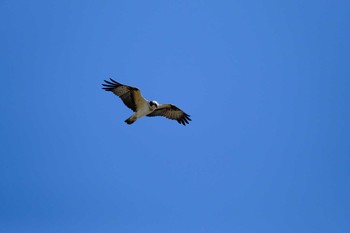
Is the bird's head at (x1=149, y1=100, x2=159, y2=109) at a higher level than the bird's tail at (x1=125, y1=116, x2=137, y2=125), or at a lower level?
higher

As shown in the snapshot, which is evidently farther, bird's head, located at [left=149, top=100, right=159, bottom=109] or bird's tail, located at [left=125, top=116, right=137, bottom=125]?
bird's tail, located at [left=125, top=116, right=137, bottom=125]

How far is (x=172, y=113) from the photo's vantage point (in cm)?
3178

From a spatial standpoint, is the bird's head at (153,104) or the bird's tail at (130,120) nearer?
the bird's head at (153,104)

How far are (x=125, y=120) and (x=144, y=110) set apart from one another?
0.90 metres

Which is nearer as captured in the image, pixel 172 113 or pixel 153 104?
pixel 153 104

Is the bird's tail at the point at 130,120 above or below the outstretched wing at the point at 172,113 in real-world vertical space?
below

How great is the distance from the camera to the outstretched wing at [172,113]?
1238 inches

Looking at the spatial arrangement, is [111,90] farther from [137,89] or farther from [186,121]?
[186,121]

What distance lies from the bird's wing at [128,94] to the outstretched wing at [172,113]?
1.07 m

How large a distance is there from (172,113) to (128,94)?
91.2 inches

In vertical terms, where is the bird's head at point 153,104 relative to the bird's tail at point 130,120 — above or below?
above

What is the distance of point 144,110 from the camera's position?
101 feet

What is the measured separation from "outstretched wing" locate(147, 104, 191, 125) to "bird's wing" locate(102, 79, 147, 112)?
1.07 metres

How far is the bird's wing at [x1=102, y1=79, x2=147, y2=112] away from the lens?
3027cm
